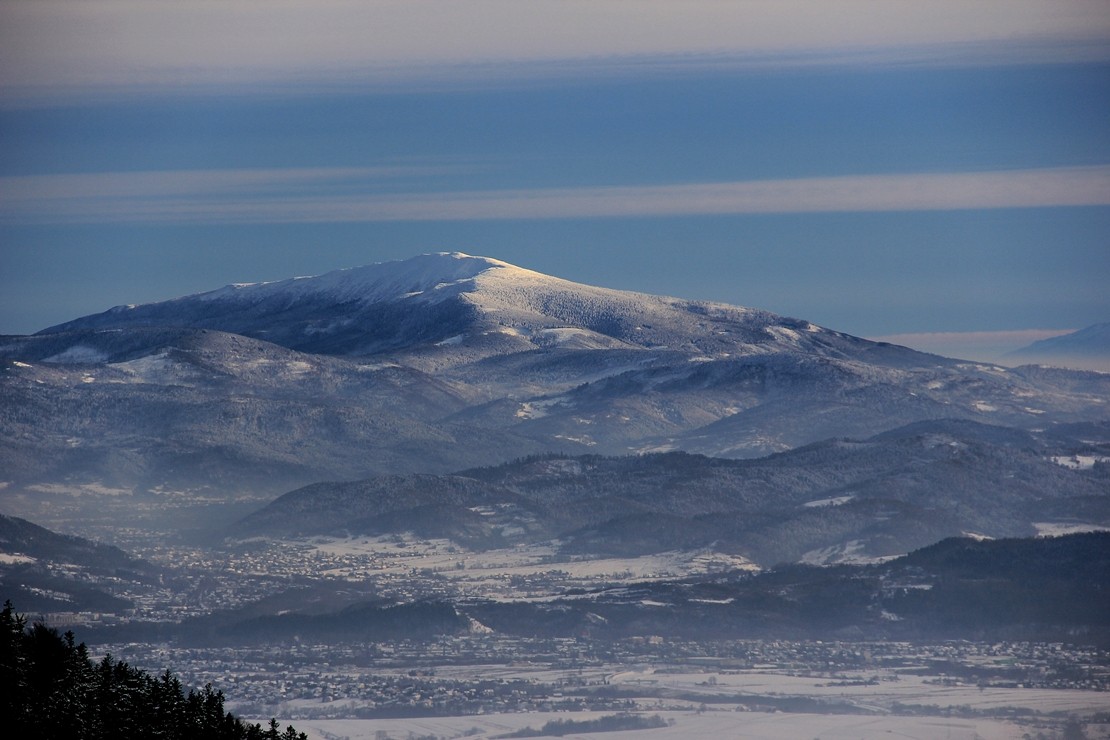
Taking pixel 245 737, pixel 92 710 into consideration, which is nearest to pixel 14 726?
pixel 92 710

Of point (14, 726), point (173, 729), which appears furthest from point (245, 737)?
point (14, 726)

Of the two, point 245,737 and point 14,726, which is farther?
point 245,737

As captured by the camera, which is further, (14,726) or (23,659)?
(23,659)

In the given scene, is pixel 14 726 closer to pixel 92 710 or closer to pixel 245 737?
pixel 92 710

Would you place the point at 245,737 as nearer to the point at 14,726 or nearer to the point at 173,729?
the point at 173,729
